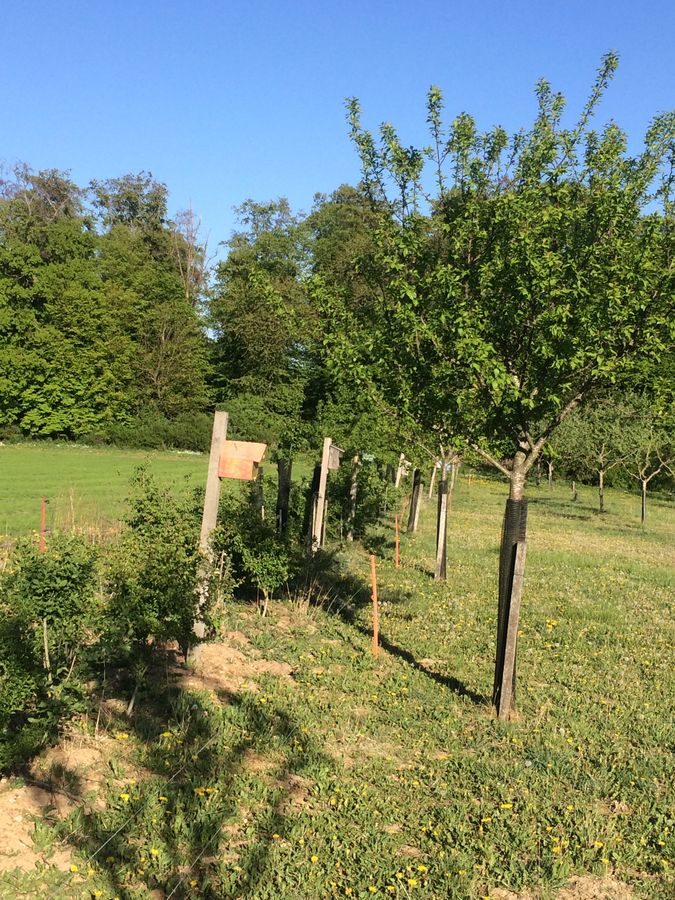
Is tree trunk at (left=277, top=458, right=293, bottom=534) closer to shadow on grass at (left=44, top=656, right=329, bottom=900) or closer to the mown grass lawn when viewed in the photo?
the mown grass lawn

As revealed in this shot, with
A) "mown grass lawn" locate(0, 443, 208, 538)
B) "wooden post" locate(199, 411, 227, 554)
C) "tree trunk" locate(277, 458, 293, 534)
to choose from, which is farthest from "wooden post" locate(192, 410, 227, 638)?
"tree trunk" locate(277, 458, 293, 534)

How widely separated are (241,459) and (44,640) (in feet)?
9.28

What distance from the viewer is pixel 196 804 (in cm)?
482

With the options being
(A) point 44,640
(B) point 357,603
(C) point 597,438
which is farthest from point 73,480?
(A) point 44,640

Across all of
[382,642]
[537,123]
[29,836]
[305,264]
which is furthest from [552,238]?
[305,264]

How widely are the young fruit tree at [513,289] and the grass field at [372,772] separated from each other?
108cm

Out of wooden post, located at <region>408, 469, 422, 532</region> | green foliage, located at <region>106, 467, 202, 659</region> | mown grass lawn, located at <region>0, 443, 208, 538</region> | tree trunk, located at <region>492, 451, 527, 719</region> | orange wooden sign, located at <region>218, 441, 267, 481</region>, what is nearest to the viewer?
green foliage, located at <region>106, 467, 202, 659</region>

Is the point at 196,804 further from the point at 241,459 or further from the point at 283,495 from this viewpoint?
the point at 283,495

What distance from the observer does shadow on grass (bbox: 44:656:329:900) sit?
4.12 m

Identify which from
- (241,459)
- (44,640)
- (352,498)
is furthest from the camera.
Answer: (352,498)

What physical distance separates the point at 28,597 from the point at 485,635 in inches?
261

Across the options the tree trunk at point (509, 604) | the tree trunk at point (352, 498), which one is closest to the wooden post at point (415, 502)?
the tree trunk at point (352, 498)

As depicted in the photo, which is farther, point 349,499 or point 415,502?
point 415,502

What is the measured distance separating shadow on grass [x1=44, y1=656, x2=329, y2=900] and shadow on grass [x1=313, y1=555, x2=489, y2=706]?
2204 millimetres
